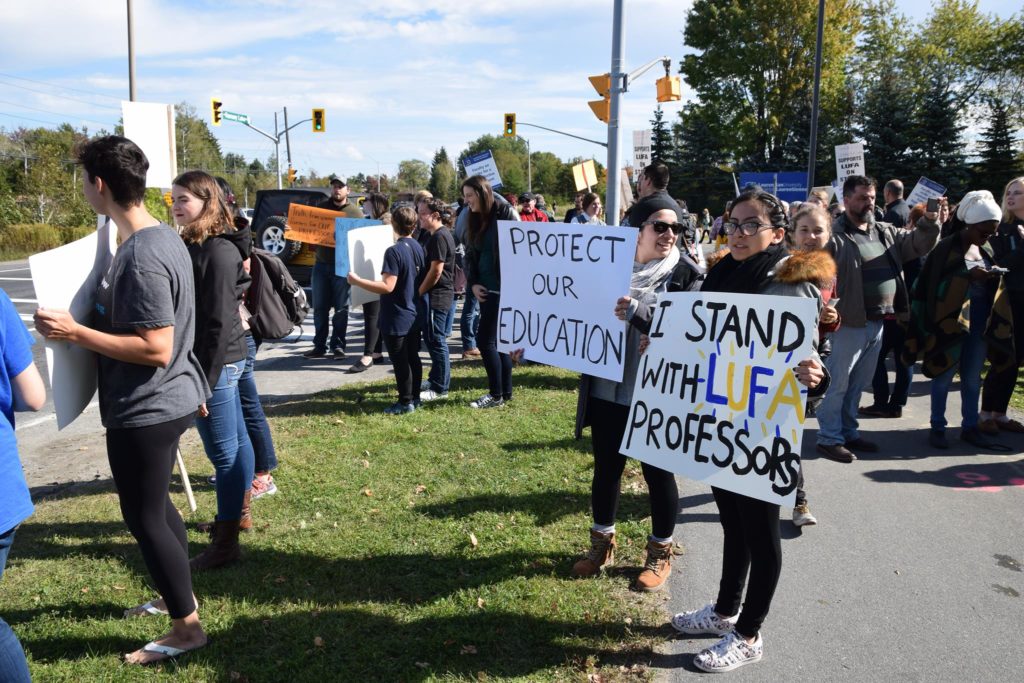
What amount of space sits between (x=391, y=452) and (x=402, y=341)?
1.40 meters

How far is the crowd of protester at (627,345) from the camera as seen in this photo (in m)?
2.79

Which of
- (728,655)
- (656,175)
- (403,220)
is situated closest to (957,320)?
(656,175)

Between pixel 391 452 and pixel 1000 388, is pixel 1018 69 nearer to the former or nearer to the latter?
pixel 1000 388

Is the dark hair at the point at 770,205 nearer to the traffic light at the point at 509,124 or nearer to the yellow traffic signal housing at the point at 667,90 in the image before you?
the yellow traffic signal housing at the point at 667,90

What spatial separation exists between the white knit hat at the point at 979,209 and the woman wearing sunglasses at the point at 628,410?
348 centimetres

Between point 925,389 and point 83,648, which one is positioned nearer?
point 83,648

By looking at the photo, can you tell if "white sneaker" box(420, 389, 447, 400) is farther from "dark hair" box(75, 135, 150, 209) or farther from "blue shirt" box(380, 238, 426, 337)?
"dark hair" box(75, 135, 150, 209)

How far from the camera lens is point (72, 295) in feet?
9.56

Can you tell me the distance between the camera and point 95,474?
5.50 meters

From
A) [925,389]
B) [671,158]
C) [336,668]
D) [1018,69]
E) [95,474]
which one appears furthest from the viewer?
[671,158]

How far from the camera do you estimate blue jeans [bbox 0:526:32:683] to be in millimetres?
2248

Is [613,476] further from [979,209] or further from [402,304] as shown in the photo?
[979,209]

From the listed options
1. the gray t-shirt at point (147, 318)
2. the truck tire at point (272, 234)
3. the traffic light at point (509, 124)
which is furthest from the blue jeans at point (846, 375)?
the traffic light at point (509, 124)

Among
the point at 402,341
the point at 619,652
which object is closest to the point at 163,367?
the point at 619,652
